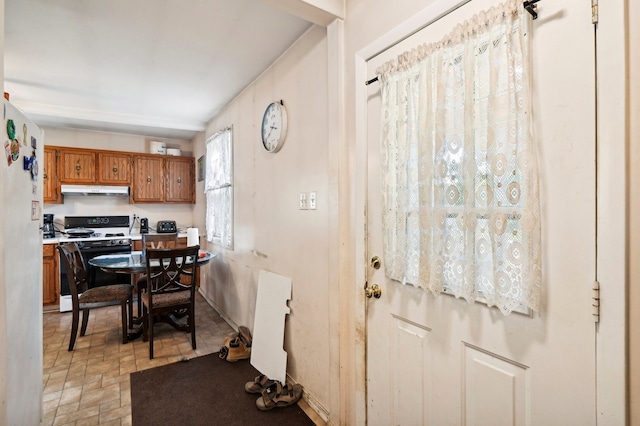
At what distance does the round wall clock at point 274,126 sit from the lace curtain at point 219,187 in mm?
966

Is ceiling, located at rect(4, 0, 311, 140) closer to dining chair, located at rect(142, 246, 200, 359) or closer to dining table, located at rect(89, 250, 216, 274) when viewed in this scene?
dining chair, located at rect(142, 246, 200, 359)

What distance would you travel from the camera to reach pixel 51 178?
410 cm

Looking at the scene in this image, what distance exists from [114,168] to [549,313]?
210 inches

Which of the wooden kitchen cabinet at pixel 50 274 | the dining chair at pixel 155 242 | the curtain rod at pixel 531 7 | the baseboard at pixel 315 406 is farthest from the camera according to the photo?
the wooden kitchen cabinet at pixel 50 274

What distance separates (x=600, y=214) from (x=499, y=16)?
667mm

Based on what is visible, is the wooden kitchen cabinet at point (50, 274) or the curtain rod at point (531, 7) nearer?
the curtain rod at point (531, 7)

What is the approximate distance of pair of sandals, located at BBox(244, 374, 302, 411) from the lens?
1.98m

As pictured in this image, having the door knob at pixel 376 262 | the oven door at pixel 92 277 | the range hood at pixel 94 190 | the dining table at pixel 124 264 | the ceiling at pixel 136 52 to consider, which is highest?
the ceiling at pixel 136 52

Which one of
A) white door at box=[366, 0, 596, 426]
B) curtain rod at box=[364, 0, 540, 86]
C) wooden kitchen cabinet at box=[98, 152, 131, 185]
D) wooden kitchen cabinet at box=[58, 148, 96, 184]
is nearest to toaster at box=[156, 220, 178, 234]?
wooden kitchen cabinet at box=[98, 152, 131, 185]

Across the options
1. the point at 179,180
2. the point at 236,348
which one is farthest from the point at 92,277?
the point at 236,348

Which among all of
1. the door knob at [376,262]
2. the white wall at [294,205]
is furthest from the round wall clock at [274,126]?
the door knob at [376,262]

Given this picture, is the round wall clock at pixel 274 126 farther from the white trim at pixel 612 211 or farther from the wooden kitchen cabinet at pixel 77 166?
the wooden kitchen cabinet at pixel 77 166

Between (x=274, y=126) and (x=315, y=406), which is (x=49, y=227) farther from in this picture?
(x=315, y=406)

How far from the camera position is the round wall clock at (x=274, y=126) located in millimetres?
2342
